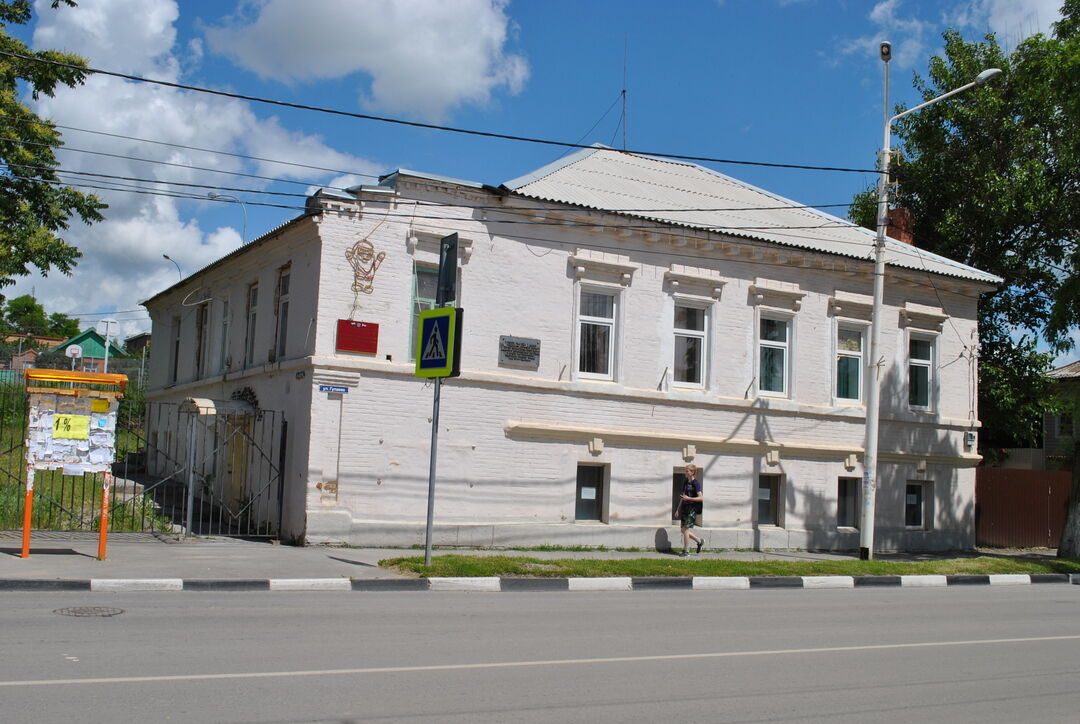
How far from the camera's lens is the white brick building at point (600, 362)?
15953 millimetres

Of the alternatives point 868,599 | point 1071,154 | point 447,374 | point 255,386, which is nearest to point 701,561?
point 868,599

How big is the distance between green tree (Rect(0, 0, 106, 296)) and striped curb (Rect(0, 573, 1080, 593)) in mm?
11501

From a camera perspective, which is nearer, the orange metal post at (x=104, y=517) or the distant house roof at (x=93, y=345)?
the orange metal post at (x=104, y=517)

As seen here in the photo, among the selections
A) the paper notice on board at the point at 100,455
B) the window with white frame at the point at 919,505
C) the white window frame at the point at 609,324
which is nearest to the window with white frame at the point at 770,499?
the window with white frame at the point at 919,505

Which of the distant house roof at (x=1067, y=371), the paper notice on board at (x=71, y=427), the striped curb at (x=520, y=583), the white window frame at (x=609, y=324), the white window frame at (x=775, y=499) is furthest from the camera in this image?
the distant house roof at (x=1067, y=371)

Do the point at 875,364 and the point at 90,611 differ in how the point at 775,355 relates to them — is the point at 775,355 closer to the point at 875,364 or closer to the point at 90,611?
the point at 875,364

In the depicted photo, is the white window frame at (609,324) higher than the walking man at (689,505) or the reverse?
higher

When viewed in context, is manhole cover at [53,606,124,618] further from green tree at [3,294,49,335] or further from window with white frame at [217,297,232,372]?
green tree at [3,294,49,335]

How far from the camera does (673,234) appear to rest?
18.7 m

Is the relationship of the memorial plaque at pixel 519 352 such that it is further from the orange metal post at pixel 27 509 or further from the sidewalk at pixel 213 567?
the orange metal post at pixel 27 509

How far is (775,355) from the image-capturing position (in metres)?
20.5

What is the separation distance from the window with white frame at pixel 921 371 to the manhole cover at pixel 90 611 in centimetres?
1847

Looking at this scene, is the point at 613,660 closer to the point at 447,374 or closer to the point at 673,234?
the point at 447,374

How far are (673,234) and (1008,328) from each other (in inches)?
570
